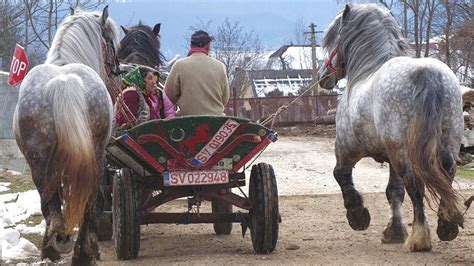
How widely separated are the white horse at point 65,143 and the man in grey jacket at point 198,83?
1379mm

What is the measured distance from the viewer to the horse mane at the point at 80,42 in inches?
311


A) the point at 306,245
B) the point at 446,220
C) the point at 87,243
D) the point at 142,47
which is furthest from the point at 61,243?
the point at 142,47

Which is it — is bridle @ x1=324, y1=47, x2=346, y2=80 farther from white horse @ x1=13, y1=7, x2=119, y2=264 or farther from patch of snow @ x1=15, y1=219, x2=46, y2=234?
patch of snow @ x1=15, y1=219, x2=46, y2=234

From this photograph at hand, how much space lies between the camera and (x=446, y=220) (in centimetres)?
766

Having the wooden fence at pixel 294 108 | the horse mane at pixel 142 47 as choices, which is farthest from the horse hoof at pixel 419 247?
the wooden fence at pixel 294 108

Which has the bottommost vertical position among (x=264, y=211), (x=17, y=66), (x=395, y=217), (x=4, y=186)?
(x=4, y=186)

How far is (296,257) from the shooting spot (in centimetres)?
808

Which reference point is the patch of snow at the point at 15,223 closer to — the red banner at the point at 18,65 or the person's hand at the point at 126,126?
the person's hand at the point at 126,126

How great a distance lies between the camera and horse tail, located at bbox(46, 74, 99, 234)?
6828 mm

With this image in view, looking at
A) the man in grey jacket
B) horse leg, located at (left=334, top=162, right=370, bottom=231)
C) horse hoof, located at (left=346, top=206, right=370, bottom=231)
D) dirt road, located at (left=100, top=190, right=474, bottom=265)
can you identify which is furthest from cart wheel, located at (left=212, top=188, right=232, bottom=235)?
the man in grey jacket

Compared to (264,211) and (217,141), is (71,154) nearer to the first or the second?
(217,141)

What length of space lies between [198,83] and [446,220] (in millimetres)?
2579

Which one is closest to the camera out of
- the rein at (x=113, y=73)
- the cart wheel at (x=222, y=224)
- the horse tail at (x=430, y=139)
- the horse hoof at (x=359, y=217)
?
the horse tail at (x=430, y=139)

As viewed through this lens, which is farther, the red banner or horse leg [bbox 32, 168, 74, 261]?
the red banner
